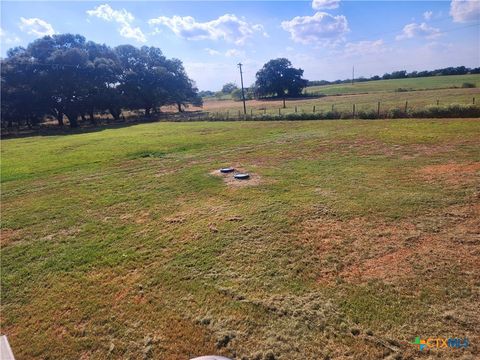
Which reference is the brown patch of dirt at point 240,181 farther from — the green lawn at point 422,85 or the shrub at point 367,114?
the green lawn at point 422,85

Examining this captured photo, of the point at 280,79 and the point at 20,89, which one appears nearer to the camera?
the point at 20,89

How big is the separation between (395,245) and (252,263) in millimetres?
2391

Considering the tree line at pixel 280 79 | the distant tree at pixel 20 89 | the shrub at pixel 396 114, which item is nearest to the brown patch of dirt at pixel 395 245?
the shrub at pixel 396 114

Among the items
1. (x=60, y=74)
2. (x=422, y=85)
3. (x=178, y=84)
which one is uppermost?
(x=60, y=74)

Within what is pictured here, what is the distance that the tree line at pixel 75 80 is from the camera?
3300 centimetres

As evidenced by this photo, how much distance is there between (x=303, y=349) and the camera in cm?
323

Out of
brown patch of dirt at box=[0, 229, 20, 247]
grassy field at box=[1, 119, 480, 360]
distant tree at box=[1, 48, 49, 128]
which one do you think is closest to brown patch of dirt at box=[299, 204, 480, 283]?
grassy field at box=[1, 119, 480, 360]

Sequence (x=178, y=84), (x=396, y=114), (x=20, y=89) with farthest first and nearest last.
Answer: (x=178, y=84) → (x=20, y=89) → (x=396, y=114)

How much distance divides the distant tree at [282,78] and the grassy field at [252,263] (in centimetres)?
6152

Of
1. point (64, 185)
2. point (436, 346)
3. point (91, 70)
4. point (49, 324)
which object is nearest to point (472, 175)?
point (436, 346)

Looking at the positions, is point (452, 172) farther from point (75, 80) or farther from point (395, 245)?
point (75, 80)

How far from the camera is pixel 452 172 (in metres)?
8.21

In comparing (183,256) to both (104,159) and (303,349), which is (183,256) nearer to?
(303,349)

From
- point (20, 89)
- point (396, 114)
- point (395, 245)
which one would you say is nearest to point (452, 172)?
point (395, 245)
